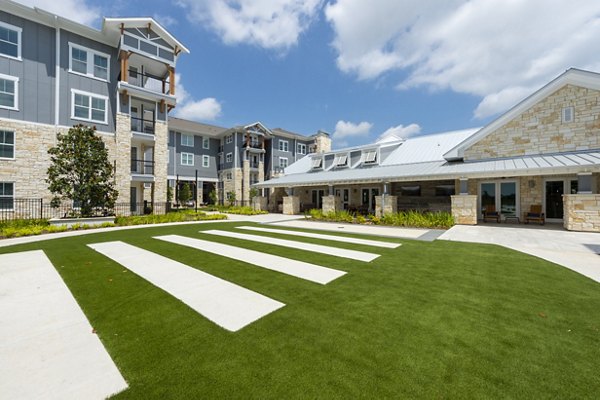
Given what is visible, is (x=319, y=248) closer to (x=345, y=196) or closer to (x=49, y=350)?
(x=49, y=350)

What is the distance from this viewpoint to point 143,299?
4.30m

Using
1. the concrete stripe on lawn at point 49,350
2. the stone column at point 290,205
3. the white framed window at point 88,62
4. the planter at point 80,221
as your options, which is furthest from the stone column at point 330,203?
the white framed window at point 88,62

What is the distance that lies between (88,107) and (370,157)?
76.6 ft

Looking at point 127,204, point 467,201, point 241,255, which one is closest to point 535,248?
point 467,201

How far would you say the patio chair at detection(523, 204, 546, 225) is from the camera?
13531 millimetres

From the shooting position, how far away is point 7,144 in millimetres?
16016

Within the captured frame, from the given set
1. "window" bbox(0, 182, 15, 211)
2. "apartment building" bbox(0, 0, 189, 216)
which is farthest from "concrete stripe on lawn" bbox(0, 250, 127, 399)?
A: "apartment building" bbox(0, 0, 189, 216)

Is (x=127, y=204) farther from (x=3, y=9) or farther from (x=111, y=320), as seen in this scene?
(x=111, y=320)

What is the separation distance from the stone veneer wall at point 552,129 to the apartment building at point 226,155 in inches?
978

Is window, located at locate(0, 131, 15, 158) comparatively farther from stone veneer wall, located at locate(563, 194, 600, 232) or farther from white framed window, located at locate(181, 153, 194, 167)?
stone veneer wall, located at locate(563, 194, 600, 232)

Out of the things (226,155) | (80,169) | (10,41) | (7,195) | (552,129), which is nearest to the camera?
(552,129)

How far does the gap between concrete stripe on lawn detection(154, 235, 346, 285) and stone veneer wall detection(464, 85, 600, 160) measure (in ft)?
52.0

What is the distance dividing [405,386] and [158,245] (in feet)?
30.4

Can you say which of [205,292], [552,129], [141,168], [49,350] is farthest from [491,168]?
[141,168]
